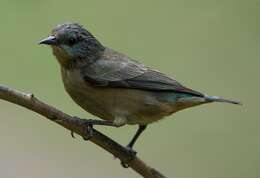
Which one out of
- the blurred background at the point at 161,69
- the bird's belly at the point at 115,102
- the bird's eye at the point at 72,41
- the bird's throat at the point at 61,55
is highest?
the bird's eye at the point at 72,41

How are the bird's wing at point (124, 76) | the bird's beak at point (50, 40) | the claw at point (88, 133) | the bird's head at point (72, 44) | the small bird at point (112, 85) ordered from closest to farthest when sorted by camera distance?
1. the claw at point (88, 133)
2. the bird's beak at point (50, 40)
3. the bird's head at point (72, 44)
4. the small bird at point (112, 85)
5. the bird's wing at point (124, 76)

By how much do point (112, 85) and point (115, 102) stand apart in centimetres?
16

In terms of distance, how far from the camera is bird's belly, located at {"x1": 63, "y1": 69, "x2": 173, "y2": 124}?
6.35 m

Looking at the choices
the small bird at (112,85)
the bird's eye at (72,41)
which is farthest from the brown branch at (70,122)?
the bird's eye at (72,41)

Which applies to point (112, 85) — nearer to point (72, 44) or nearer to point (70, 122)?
point (72, 44)

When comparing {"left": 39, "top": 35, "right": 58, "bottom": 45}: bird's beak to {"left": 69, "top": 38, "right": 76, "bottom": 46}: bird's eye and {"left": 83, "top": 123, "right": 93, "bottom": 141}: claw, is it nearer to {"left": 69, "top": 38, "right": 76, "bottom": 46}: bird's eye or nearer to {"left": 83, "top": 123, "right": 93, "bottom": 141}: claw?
{"left": 69, "top": 38, "right": 76, "bottom": 46}: bird's eye

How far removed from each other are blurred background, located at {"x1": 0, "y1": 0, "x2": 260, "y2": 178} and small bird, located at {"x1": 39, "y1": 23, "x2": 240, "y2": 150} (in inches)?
94.2

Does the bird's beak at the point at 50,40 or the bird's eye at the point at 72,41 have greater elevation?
the bird's beak at the point at 50,40

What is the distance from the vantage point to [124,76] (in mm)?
6586

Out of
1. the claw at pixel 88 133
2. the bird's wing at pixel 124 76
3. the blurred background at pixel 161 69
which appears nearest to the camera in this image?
the claw at pixel 88 133

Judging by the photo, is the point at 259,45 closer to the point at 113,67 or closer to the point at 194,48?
the point at 194,48

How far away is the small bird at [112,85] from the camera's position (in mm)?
6348

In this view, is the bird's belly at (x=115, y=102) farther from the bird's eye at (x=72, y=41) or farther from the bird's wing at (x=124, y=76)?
the bird's eye at (x=72, y=41)

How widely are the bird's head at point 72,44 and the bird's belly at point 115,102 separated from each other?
6.2 inches
